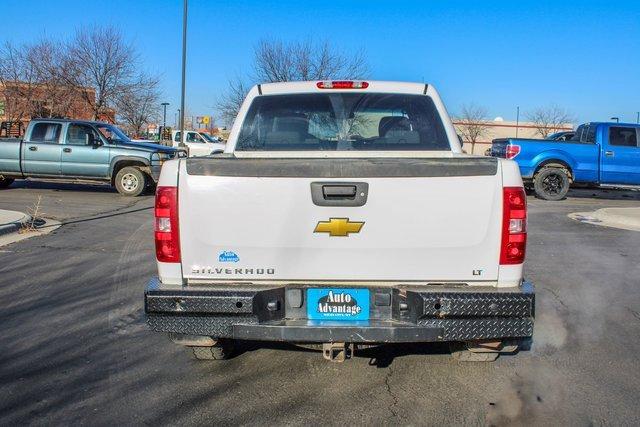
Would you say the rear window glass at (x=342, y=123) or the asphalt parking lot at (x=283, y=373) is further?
the rear window glass at (x=342, y=123)

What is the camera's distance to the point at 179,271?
12.3 feet

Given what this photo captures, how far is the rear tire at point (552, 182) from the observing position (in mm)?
16312

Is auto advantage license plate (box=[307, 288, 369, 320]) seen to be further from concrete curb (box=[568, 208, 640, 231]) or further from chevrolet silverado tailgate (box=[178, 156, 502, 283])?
concrete curb (box=[568, 208, 640, 231])

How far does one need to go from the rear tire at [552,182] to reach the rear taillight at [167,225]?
559 inches

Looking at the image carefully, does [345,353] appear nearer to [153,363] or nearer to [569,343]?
[153,363]

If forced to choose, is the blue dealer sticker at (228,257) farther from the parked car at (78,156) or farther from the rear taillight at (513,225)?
the parked car at (78,156)

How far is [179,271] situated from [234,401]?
0.89 meters

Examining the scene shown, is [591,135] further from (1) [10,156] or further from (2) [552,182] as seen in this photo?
(1) [10,156]

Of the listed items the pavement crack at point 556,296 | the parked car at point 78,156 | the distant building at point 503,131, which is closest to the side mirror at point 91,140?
the parked car at point 78,156

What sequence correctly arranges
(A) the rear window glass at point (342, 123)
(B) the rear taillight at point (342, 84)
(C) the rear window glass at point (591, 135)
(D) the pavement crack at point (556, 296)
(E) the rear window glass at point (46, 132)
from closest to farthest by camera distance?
(A) the rear window glass at point (342, 123)
(B) the rear taillight at point (342, 84)
(D) the pavement crack at point (556, 296)
(E) the rear window glass at point (46, 132)
(C) the rear window glass at point (591, 135)

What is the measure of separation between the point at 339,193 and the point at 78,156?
528 inches

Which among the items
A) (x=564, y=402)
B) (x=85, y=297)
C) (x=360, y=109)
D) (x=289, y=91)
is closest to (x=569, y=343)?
(x=564, y=402)

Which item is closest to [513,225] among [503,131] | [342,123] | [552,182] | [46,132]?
[342,123]

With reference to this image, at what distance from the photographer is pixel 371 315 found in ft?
12.1
